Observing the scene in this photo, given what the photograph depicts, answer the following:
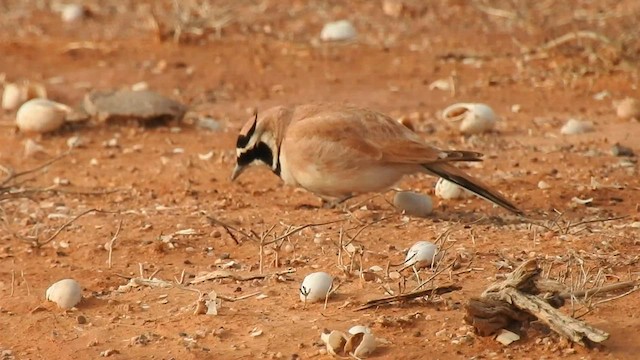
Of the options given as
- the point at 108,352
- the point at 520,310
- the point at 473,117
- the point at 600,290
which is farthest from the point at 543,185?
the point at 108,352

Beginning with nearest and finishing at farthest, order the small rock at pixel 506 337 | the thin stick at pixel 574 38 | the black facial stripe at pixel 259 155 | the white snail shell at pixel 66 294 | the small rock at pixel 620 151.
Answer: the small rock at pixel 506 337 < the white snail shell at pixel 66 294 < the black facial stripe at pixel 259 155 < the small rock at pixel 620 151 < the thin stick at pixel 574 38

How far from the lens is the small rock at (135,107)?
8.87 meters

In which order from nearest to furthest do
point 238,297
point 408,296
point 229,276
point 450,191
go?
point 408,296 → point 238,297 → point 229,276 → point 450,191

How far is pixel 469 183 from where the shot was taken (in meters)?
6.64

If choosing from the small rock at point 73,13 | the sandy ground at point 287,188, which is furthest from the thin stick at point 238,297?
the small rock at point 73,13

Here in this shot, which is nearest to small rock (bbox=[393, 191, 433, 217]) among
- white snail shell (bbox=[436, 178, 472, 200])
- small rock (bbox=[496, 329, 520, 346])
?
white snail shell (bbox=[436, 178, 472, 200])

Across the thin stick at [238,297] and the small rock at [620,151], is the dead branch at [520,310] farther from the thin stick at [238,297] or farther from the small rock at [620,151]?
the small rock at [620,151]

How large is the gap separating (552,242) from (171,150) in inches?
126

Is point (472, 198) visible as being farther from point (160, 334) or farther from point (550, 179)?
point (160, 334)

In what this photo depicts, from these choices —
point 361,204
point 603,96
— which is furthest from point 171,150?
point 603,96

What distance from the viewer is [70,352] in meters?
5.02

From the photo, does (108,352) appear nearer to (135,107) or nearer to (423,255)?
(423,255)

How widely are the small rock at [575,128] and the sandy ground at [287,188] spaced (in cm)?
9

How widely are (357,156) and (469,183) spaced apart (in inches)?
21.4
